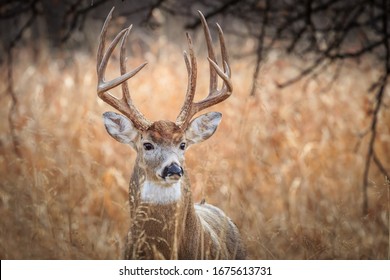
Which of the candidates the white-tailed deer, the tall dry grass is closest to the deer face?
the white-tailed deer

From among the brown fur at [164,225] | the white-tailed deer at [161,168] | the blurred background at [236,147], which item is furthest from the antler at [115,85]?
the blurred background at [236,147]

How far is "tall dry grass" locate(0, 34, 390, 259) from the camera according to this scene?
478 centimetres

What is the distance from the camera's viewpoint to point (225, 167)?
6004mm

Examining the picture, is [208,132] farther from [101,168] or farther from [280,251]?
[101,168]

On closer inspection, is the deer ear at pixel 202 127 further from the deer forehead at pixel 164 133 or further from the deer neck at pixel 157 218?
the deer neck at pixel 157 218

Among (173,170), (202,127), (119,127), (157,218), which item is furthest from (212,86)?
(157,218)

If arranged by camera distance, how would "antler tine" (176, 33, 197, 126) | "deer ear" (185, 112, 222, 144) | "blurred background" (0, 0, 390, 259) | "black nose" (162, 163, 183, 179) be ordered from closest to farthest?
"black nose" (162, 163, 183, 179) → "antler tine" (176, 33, 197, 126) → "deer ear" (185, 112, 222, 144) → "blurred background" (0, 0, 390, 259)

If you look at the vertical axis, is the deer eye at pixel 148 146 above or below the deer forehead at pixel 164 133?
below

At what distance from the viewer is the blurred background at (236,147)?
4.75m

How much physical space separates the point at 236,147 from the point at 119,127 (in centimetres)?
243

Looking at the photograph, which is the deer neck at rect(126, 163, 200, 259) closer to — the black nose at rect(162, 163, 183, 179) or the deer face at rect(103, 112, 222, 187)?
the deer face at rect(103, 112, 222, 187)

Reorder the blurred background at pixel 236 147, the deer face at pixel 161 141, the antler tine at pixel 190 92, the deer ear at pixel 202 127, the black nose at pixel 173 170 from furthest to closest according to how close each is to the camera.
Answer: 1. the blurred background at pixel 236 147
2. the deer ear at pixel 202 127
3. the antler tine at pixel 190 92
4. the deer face at pixel 161 141
5. the black nose at pixel 173 170

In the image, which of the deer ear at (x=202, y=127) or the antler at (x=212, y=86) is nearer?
the antler at (x=212, y=86)

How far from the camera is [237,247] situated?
4352 mm
